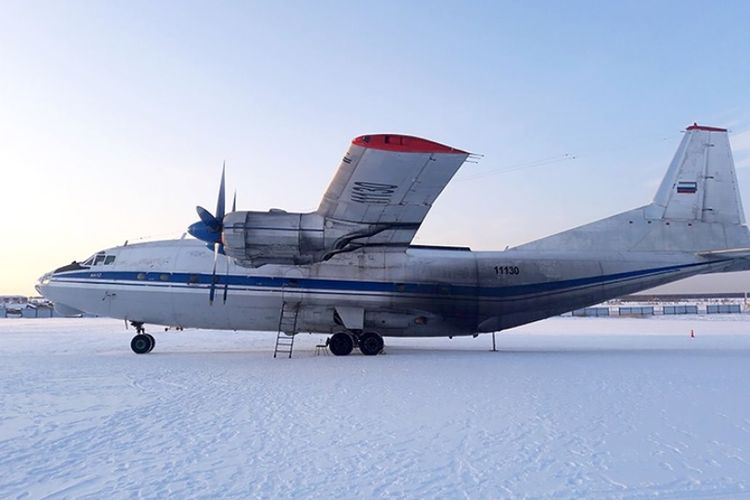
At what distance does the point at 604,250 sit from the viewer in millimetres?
16688

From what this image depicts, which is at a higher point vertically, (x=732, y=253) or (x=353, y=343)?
(x=732, y=253)

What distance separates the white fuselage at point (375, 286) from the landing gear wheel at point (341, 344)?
2.15 feet

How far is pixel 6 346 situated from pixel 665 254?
22.2 metres

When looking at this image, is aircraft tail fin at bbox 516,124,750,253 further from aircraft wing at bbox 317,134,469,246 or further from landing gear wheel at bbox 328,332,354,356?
landing gear wheel at bbox 328,332,354,356

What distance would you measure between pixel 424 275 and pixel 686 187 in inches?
359

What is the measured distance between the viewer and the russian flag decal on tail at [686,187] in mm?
16688

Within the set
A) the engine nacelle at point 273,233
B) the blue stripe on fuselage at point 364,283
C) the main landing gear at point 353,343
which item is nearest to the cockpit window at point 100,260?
the blue stripe on fuselage at point 364,283

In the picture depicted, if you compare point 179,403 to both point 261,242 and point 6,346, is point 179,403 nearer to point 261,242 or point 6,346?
point 261,242

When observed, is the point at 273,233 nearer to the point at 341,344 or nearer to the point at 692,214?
the point at 341,344

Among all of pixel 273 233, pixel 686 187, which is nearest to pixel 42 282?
pixel 273 233

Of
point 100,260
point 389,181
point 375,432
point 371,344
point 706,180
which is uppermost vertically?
point 706,180

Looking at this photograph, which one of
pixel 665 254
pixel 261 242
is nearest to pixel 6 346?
pixel 261 242

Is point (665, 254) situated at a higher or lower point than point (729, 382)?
higher

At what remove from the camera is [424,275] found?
15977 millimetres
